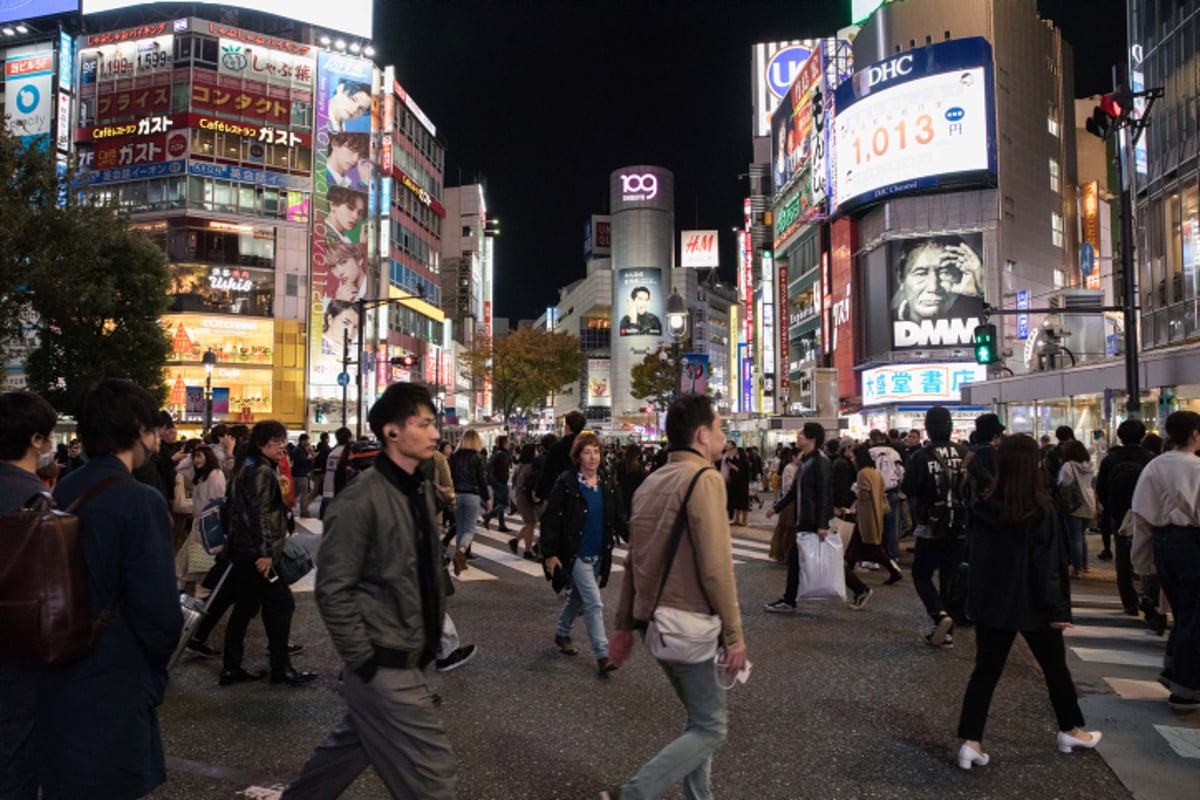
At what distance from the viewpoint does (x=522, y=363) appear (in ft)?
194

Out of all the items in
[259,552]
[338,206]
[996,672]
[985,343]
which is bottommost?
[996,672]

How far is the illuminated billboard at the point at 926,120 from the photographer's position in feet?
141

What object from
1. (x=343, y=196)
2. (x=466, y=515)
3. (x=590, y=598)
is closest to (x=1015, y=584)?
(x=590, y=598)

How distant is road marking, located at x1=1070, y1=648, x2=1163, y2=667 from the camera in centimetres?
684

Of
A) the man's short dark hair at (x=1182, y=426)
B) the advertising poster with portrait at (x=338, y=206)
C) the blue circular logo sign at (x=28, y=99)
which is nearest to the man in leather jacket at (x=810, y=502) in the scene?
the man's short dark hair at (x=1182, y=426)

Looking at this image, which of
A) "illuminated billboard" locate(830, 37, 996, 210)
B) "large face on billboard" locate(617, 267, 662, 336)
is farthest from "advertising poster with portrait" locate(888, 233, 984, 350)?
"large face on billboard" locate(617, 267, 662, 336)

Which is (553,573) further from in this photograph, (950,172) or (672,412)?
(950,172)

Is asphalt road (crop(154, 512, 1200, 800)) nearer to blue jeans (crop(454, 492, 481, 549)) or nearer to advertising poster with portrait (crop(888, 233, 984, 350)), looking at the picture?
blue jeans (crop(454, 492, 481, 549))

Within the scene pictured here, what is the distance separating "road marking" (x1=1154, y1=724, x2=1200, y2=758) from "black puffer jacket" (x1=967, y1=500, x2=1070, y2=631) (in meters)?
1.19

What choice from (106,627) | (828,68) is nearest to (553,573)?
(106,627)

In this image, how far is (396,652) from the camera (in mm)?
2879

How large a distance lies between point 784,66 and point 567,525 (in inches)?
3363

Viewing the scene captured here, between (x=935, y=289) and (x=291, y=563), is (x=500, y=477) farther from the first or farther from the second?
(x=935, y=289)

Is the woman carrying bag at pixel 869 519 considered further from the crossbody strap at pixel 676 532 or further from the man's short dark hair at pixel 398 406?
the man's short dark hair at pixel 398 406
